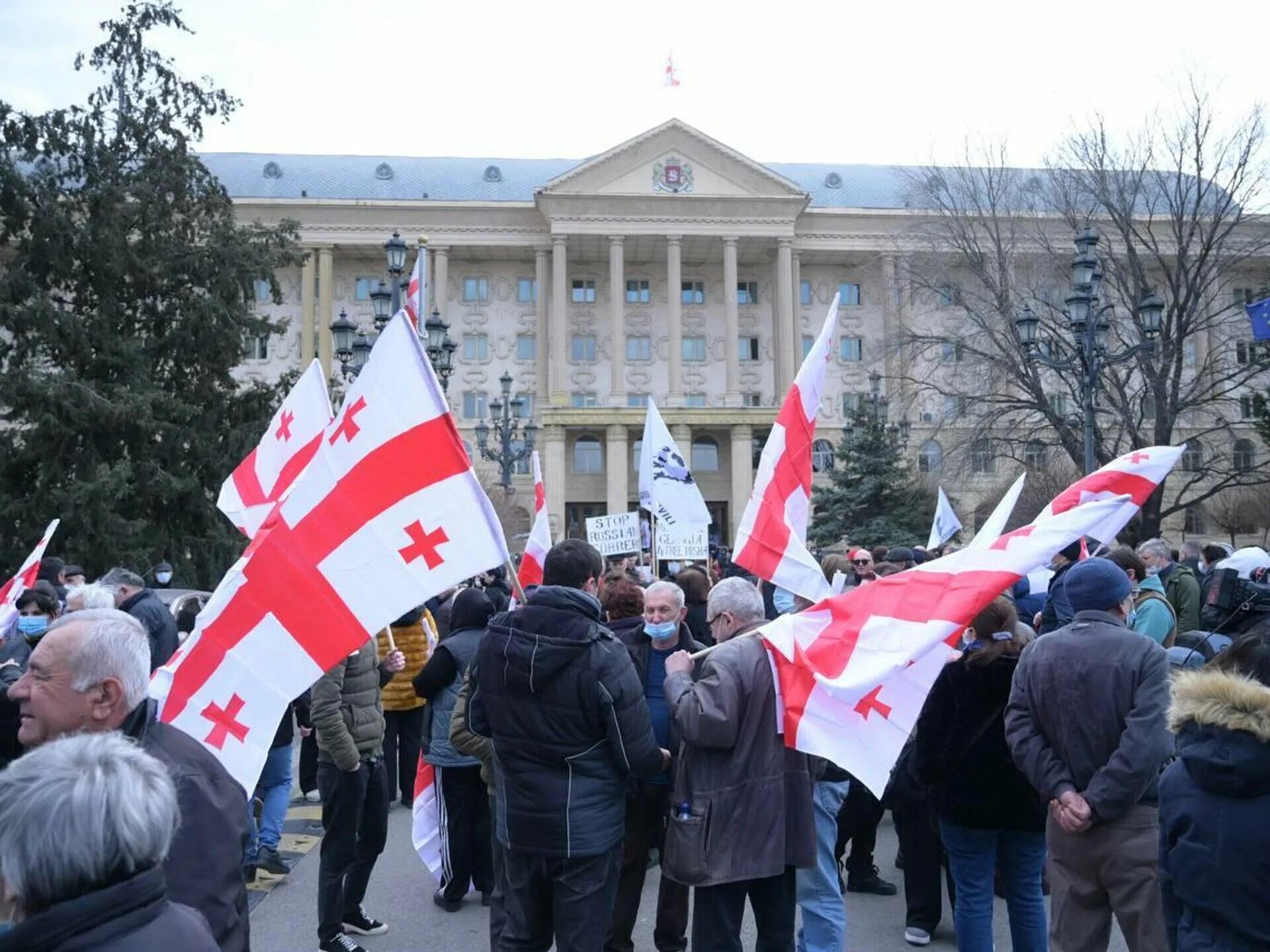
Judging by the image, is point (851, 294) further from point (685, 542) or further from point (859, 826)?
point (859, 826)

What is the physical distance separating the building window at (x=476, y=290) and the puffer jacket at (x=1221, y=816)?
5612 cm

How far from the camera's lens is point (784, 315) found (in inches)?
2174

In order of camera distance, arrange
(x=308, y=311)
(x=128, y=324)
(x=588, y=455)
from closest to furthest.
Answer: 1. (x=128, y=324)
2. (x=308, y=311)
3. (x=588, y=455)

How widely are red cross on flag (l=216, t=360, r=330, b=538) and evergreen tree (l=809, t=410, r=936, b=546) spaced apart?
2616 cm

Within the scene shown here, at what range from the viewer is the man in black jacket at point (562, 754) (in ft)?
13.4

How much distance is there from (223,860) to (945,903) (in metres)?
5.13

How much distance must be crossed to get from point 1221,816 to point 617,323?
5250 cm

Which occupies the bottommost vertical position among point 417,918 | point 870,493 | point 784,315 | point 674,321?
point 417,918

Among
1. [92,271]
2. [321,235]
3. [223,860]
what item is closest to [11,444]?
[92,271]

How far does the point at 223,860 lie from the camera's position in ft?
8.66

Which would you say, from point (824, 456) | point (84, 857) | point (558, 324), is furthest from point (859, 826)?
point (558, 324)

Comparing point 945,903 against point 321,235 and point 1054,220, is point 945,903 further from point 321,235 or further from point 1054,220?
point 321,235

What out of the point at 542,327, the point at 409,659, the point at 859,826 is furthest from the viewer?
the point at 542,327

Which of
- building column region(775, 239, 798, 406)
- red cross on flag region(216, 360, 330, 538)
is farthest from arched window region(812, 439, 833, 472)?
red cross on flag region(216, 360, 330, 538)
